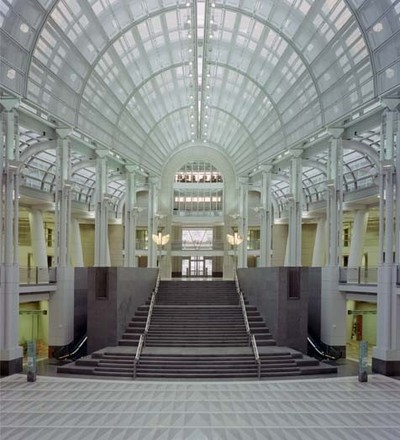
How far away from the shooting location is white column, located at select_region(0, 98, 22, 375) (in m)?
18.5

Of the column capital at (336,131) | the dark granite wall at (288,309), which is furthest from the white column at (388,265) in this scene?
the column capital at (336,131)

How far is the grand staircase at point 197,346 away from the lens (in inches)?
722

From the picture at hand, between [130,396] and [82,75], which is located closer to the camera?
[130,396]

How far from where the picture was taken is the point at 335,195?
2422 centimetres

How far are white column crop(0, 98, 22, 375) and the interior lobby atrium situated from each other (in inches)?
2.2

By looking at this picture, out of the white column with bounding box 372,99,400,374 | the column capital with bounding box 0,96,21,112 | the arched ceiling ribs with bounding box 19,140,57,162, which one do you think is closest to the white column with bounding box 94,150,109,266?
the arched ceiling ribs with bounding box 19,140,57,162

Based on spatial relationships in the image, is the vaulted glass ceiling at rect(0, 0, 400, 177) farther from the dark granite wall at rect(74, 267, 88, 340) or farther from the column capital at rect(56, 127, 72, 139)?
the dark granite wall at rect(74, 267, 88, 340)

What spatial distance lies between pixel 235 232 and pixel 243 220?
280 inches

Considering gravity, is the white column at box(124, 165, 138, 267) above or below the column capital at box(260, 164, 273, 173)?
below

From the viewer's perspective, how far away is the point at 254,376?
18.1 metres

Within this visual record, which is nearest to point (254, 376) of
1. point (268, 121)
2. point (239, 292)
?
point (239, 292)

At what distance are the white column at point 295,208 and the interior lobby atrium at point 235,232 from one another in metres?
0.09

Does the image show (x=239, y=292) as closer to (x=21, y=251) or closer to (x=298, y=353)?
(x=298, y=353)

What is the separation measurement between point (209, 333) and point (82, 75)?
47.0 feet
